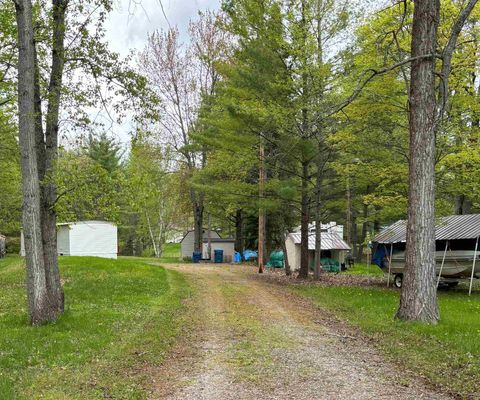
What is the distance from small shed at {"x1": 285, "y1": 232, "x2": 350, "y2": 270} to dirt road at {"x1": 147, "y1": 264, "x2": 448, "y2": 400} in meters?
16.0

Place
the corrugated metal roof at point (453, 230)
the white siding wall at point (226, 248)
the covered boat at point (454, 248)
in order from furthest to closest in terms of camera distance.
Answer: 1. the white siding wall at point (226, 248)
2. the covered boat at point (454, 248)
3. the corrugated metal roof at point (453, 230)

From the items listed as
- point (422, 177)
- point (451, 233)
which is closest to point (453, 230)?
point (451, 233)

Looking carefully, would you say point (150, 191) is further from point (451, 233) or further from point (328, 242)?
point (328, 242)

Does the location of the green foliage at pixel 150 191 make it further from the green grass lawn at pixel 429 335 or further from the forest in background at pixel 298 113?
the green grass lawn at pixel 429 335

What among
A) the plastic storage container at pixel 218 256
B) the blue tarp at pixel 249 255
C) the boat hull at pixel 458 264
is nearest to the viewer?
the boat hull at pixel 458 264

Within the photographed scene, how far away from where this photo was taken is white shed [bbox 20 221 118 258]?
3094cm

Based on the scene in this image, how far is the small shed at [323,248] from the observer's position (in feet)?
86.6

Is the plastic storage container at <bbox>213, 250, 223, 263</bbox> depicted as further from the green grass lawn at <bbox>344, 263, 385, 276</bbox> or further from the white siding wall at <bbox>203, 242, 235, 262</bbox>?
the green grass lawn at <bbox>344, 263, 385, 276</bbox>

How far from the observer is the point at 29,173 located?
8.43 metres

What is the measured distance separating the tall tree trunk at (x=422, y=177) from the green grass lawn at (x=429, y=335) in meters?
0.57

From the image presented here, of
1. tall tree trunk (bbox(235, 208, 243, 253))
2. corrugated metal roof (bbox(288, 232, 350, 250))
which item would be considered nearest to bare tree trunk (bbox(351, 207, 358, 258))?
corrugated metal roof (bbox(288, 232, 350, 250))

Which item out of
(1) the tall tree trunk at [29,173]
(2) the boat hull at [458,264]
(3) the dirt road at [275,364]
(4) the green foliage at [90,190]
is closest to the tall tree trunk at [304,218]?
(2) the boat hull at [458,264]

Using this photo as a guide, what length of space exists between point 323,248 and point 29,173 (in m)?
19.5

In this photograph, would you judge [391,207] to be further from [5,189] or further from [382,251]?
[5,189]
